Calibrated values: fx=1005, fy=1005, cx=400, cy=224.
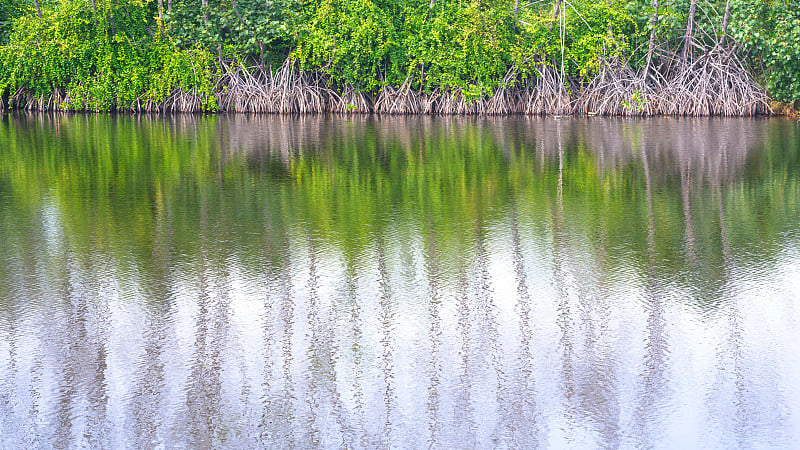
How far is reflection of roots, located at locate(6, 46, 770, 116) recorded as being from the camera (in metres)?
19.8

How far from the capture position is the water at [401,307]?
4.16m

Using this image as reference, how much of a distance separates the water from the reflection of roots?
30.0 feet

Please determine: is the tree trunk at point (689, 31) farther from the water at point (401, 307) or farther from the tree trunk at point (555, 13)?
the water at point (401, 307)

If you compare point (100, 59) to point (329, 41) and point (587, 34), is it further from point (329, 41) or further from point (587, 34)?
point (587, 34)

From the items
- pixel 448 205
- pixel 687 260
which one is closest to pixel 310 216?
pixel 448 205

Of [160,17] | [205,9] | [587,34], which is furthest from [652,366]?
[160,17]

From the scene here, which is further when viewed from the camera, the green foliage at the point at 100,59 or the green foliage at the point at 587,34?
the green foliage at the point at 100,59

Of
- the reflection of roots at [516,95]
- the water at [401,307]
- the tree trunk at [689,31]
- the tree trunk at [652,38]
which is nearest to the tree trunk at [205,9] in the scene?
the reflection of roots at [516,95]

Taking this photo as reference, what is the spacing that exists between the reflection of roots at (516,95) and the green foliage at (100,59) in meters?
0.25

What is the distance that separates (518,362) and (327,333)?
1.04 metres

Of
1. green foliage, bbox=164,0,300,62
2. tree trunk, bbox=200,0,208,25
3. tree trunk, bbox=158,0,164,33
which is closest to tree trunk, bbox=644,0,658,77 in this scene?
green foliage, bbox=164,0,300,62

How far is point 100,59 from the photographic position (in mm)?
21562

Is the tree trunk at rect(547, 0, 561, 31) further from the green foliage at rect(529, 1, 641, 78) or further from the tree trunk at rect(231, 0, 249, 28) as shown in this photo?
the tree trunk at rect(231, 0, 249, 28)

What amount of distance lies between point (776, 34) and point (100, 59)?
13.7 meters
